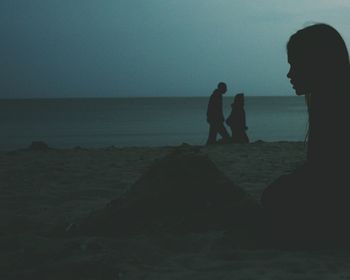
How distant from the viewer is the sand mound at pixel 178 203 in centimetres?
474

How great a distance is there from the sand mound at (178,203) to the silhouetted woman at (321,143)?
65 cm

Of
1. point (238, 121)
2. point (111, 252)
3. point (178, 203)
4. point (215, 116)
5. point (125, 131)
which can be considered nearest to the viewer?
point (111, 252)

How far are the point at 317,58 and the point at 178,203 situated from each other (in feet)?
5.77

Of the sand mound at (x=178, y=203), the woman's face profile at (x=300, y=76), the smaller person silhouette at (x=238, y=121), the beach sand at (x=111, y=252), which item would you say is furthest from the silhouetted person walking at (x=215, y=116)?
the woman's face profile at (x=300, y=76)

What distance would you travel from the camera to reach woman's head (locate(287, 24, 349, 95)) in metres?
3.85

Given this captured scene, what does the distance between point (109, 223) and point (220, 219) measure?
939mm

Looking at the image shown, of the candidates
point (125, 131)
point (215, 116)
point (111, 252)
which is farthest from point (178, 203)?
→ point (125, 131)

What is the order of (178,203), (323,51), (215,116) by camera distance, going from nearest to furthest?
(323,51) → (178,203) → (215,116)

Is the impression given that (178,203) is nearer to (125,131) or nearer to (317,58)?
(317,58)

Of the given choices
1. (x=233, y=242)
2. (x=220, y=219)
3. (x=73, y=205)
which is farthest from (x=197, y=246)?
(x=73, y=205)

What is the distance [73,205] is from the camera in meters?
6.03

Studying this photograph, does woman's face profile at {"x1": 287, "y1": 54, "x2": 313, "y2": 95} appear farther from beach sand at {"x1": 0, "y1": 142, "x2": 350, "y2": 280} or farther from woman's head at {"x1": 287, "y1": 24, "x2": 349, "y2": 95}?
beach sand at {"x1": 0, "y1": 142, "x2": 350, "y2": 280}

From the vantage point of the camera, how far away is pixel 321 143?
3.94 meters

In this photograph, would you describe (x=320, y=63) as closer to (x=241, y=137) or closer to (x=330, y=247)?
(x=330, y=247)
